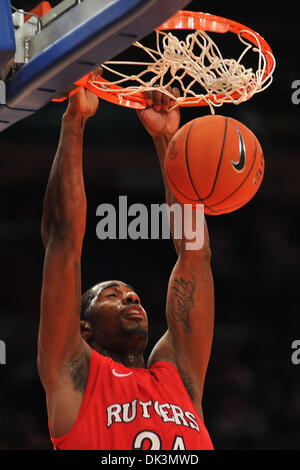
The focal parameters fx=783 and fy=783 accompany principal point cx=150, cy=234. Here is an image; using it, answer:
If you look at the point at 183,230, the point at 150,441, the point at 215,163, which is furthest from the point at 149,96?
the point at 150,441

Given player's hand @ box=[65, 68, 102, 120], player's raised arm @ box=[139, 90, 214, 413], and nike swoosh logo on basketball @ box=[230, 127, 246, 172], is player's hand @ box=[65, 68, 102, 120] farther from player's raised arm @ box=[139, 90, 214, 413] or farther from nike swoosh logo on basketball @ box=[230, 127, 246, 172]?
nike swoosh logo on basketball @ box=[230, 127, 246, 172]

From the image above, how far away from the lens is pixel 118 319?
339 centimetres

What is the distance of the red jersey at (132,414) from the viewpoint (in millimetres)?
3041

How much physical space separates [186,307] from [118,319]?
334mm

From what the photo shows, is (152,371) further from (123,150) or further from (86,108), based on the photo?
(123,150)

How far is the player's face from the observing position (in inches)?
133

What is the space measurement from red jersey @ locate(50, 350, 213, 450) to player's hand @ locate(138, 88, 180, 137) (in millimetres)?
1061

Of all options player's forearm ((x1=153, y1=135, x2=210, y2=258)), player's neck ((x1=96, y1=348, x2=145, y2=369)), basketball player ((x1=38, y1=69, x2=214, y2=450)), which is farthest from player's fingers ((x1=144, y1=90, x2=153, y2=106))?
player's neck ((x1=96, y1=348, x2=145, y2=369))

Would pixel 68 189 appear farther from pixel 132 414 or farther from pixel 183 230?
pixel 132 414

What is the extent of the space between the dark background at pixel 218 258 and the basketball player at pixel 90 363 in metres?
2.60

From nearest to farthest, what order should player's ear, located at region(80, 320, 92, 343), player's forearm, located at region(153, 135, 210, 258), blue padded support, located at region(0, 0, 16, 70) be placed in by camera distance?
1. blue padded support, located at region(0, 0, 16, 70)
2. player's ear, located at region(80, 320, 92, 343)
3. player's forearm, located at region(153, 135, 210, 258)

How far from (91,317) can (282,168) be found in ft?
13.3
